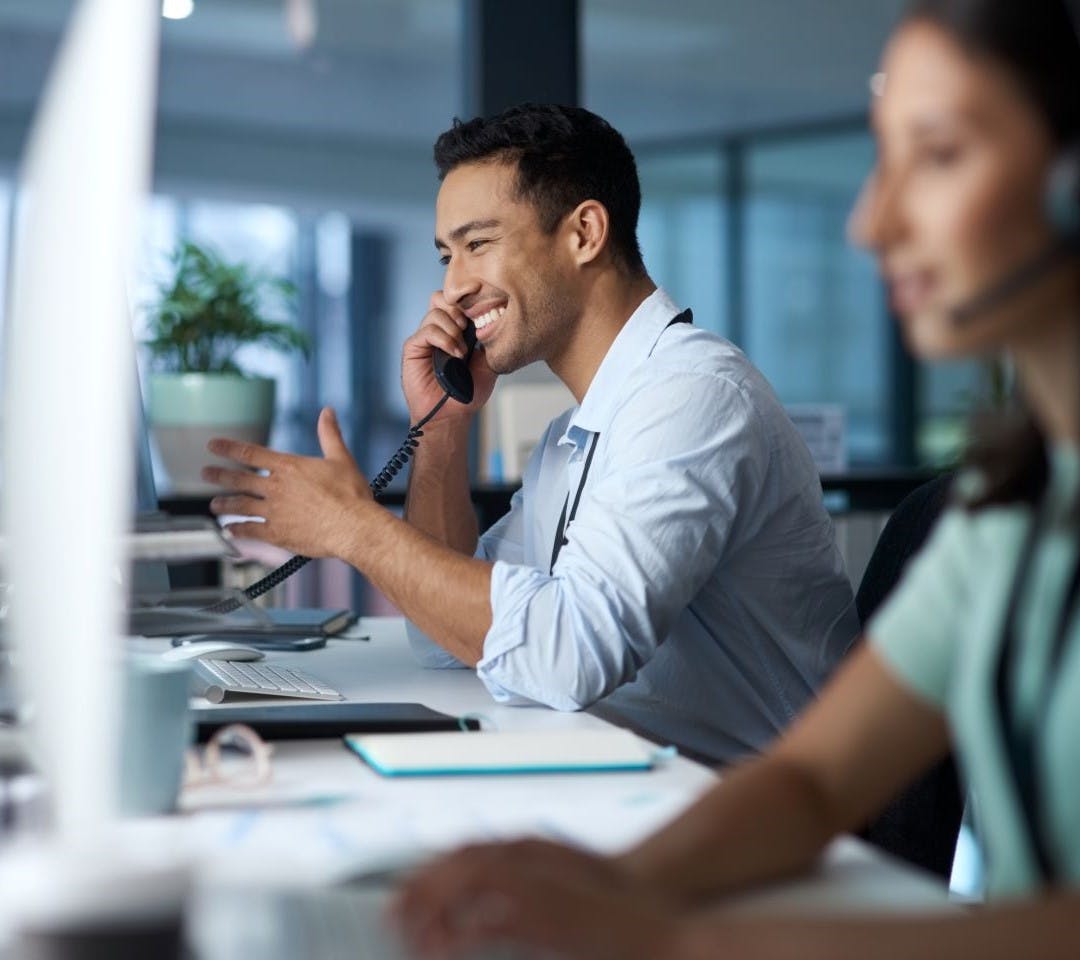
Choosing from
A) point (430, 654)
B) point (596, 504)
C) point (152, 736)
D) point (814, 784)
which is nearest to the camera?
point (814, 784)

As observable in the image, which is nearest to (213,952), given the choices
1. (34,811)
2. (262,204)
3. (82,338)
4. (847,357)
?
(34,811)

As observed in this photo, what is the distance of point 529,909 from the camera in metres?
0.75

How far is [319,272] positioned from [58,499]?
23.9 feet

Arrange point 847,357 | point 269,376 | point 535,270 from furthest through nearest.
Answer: point 847,357, point 269,376, point 535,270

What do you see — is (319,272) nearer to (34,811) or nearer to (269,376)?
(269,376)

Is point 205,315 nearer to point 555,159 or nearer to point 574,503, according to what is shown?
point 555,159

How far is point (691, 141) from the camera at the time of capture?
815cm

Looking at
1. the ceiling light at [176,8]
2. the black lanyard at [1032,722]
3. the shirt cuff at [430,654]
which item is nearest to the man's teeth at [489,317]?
the shirt cuff at [430,654]

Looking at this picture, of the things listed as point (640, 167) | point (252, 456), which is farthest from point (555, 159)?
point (640, 167)

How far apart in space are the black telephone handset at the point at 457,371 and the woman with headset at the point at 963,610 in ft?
4.57

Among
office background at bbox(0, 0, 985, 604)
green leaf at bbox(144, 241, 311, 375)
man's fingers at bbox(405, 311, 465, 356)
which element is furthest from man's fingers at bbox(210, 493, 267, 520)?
office background at bbox(0, 0, 985, 604)

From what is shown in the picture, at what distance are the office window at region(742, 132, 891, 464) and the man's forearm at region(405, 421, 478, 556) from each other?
5.87 meters

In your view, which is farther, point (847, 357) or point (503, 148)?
point (847, 357)

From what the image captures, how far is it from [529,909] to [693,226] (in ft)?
25.1
